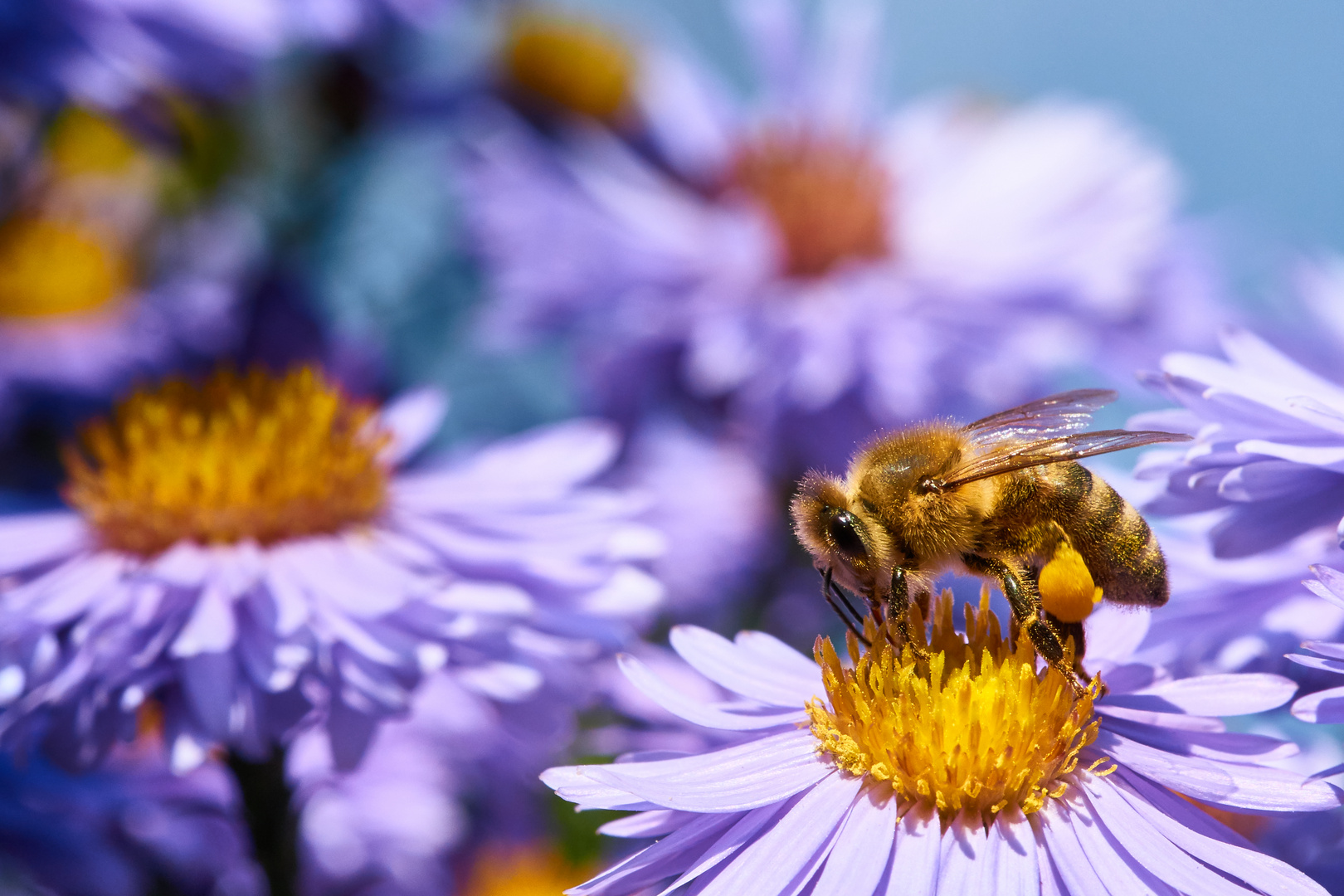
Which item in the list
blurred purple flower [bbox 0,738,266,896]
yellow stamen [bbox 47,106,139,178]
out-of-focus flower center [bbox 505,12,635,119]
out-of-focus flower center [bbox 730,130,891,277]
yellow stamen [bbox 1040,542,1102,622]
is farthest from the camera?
out-of-focus flower center [bbox 505,12,635,119]

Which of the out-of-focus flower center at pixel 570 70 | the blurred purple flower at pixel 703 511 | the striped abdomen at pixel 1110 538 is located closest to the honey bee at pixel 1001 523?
the striped abdomen at pixel 1110 538

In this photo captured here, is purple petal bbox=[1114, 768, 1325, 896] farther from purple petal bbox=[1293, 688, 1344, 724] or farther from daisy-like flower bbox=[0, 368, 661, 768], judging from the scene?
daisy-like flower bbox=[0, 368, 661, 768]

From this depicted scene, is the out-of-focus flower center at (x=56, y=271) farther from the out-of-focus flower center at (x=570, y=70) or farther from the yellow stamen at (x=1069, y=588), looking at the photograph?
the yellow stamen at (x=1069, y=588)

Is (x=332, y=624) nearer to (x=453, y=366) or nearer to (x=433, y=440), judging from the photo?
(x=433, y=440)

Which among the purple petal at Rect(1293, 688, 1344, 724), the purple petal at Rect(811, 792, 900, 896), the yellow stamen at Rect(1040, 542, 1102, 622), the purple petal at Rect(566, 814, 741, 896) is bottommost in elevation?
the purple petal at Rect(566, 814, 741, 896)

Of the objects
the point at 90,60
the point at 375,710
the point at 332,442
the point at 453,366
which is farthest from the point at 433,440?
the point at 375,710

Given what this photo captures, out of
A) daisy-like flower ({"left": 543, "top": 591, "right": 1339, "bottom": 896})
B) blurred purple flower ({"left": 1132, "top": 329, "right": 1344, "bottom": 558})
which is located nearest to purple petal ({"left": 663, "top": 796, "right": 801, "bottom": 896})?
daisy-like flower ({"left": 543, "top": 591, "right": 1339, "bottom": 896})
